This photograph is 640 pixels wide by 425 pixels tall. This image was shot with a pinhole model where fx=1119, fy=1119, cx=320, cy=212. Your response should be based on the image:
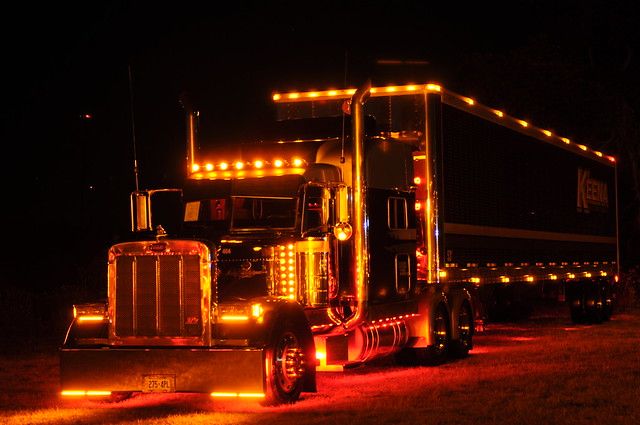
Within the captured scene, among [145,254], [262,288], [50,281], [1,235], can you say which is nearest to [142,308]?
[145,254]

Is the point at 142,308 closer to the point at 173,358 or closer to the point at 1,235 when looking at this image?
the point at 173,358

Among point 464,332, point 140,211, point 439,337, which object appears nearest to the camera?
point 140,211

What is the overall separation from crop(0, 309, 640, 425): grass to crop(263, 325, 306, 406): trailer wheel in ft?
0.54

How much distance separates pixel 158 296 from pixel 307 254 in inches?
78.1

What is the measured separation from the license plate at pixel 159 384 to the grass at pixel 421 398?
270 mm

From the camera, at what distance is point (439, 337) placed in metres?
17.1

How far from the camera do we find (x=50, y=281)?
3228 cm

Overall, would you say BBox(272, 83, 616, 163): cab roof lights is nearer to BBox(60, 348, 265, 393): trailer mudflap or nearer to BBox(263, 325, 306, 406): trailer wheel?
BBox(263, 325, 306, 406): trailer wheel

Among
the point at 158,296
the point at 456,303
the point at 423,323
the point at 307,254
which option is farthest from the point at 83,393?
the point at 456,303

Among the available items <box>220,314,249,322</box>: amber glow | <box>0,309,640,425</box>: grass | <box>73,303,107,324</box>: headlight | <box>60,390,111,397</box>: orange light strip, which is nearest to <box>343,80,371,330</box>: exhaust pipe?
<box>0,309,640,425</box>: grass

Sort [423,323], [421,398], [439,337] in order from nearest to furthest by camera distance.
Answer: [421,398]
[423,323]
[439,337]

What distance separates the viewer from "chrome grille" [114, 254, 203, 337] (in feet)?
40.2

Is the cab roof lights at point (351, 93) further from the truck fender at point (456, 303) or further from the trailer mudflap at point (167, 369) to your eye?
the trailer mudflap at point (167, 369)

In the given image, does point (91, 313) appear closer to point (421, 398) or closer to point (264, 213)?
point (264, 213)
